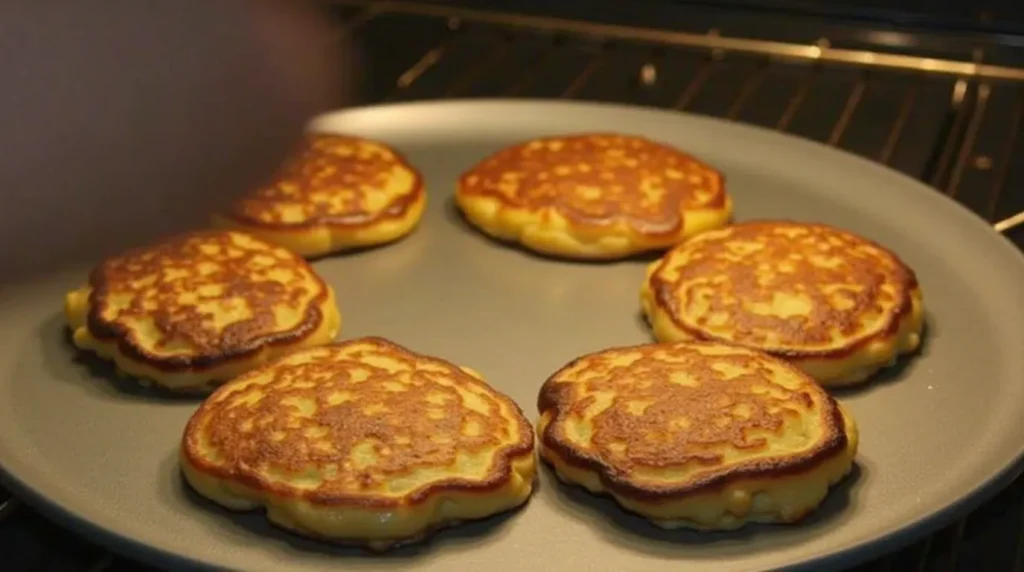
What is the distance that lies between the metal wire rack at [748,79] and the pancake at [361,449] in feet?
3.01

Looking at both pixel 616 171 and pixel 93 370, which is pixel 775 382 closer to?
pixel 616 171

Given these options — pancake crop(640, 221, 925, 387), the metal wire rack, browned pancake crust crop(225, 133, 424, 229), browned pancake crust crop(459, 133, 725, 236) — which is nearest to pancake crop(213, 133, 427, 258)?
browned pancake crust crop(225, 133, 424, 229)

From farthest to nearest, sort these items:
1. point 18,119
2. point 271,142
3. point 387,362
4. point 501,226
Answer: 1. point 501,226
2. point 271,142
3. point 387,362
4. point 18,119

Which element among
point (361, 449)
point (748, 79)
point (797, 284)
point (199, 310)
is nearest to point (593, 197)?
point (797, 284)

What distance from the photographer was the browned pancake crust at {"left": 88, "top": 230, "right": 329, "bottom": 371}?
160 cm

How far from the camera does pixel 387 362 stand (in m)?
1.58

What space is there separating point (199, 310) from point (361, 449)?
38cm

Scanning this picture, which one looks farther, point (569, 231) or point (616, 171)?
point (616, 171)

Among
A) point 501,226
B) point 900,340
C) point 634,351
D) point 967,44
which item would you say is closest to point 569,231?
point 501,226

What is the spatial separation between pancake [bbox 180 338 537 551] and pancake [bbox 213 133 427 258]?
0.39 meters

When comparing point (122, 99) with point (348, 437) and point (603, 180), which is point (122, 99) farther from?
point (603, 180)

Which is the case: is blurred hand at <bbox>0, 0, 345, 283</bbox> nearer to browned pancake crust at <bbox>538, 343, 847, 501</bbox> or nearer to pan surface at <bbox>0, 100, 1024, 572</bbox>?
pan surface at <bbox>0, 100, 1024, 572</bbox>

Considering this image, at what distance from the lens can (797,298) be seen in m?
1.71

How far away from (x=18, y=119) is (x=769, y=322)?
0.98 metres
